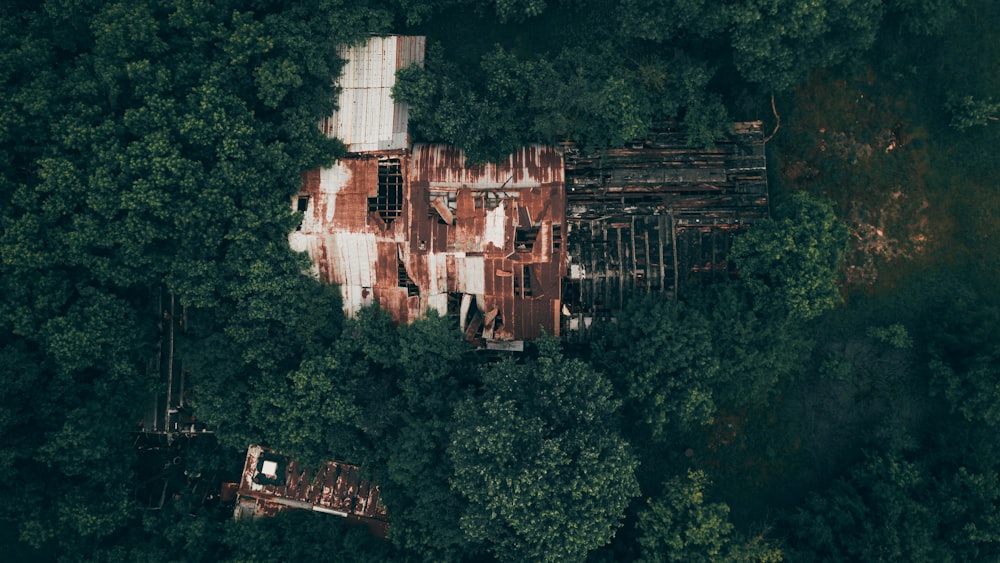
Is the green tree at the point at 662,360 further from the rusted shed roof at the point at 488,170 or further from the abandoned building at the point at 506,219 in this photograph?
the rusted shed roof at the point at 488,170

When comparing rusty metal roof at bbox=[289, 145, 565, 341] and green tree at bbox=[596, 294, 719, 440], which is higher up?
rusty metal roof at bbox=[289, 145, 565, 341]

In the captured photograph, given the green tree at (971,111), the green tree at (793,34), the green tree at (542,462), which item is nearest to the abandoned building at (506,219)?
the green tree at (793,34)

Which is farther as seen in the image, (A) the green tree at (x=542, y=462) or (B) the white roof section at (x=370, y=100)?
(B) the white roof section at (x=370, y=100)

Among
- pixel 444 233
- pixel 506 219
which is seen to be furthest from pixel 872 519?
pixel 444 233

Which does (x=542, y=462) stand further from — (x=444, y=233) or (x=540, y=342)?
(x=444, y=233)

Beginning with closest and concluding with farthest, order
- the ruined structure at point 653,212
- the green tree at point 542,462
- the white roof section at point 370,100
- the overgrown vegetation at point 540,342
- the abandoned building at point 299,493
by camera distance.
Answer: the green tree at point 542,462, the overgrown vegetation at point 540,342, the white roof section at point 370,100, the ruined structure at point 653,212, the abandoned building at point 299,493

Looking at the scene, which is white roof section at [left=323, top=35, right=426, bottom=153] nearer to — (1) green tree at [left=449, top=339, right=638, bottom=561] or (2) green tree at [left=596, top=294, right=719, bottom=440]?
(1) green tree at [left=449, top=339, right=638, bottom=561]

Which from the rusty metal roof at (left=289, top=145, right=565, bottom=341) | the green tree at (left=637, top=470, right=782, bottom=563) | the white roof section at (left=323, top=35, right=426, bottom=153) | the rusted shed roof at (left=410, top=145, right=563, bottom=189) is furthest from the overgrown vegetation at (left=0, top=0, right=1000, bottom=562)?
the rusty metal roof at (left=289, top=145, right=565, bottom=341)
